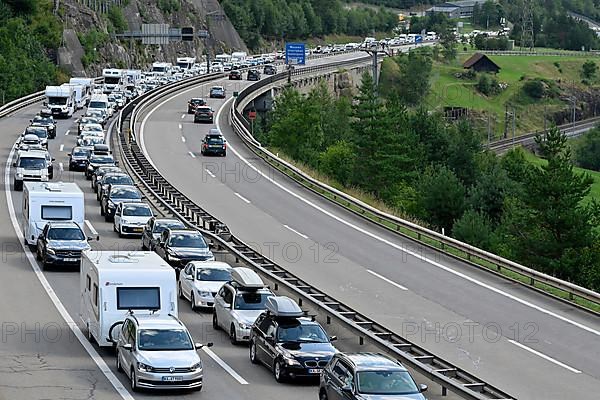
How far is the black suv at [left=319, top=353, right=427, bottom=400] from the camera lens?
20938 mm

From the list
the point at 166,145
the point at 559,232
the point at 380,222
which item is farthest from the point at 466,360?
the point at 166,145

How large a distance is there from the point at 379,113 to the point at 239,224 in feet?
165

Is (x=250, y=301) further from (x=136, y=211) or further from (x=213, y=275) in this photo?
(x=136, y=211)

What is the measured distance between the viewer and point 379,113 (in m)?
96.8

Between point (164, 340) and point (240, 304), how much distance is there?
17.5 ft

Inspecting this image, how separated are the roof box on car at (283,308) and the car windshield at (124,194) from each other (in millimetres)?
22582

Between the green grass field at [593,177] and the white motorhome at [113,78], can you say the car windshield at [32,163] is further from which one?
the white motorhome at [113,78]

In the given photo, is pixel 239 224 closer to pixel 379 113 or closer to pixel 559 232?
pixel 559 232

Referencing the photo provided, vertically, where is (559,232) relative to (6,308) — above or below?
below

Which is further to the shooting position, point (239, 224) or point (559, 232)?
point (559, 232)

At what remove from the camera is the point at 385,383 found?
2119cm

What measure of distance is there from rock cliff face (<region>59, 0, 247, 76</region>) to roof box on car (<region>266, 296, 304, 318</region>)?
11283cm

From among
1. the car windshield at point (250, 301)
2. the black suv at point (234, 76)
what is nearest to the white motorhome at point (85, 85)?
the black suv at point (234, 76)

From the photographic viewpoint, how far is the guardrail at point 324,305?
23.0 meters
